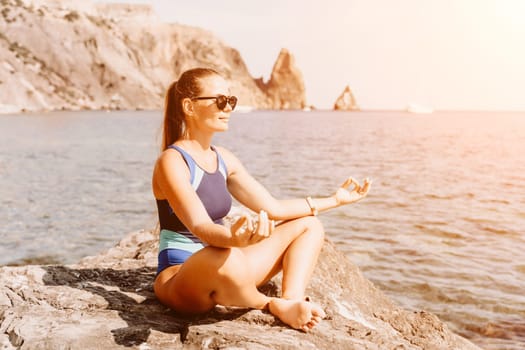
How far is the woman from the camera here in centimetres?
354

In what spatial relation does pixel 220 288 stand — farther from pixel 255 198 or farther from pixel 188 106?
pixel 188 106

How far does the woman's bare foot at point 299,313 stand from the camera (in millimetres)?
3547

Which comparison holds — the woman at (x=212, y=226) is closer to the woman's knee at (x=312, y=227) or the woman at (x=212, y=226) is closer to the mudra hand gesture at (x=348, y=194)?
the woman's knee at (x=312, y=227)

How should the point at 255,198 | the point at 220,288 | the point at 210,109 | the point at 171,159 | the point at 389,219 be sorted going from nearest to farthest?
the point at 220,288
the point at 171,159
the point at 210,109
the point at 255,198
the point at 389,219

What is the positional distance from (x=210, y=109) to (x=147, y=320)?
5.39 ft

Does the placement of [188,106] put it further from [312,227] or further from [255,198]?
[312,227]

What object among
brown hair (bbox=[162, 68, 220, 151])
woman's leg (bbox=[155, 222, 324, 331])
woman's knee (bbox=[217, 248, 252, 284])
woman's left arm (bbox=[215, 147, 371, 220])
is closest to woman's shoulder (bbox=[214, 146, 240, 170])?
woman's left arm (bbox=[215, 147, 371, 220])

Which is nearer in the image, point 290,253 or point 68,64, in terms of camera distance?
point 290,253

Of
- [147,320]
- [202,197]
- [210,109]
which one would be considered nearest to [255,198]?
[202,197]

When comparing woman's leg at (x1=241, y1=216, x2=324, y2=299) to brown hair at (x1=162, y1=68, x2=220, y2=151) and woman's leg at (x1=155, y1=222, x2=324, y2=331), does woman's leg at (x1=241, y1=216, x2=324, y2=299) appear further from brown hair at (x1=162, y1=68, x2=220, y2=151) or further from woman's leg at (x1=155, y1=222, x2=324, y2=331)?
brown hair at (x1=162, y1=68, x2=220, y2=151)

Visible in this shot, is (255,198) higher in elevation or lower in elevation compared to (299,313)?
higher

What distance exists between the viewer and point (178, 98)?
409 cm

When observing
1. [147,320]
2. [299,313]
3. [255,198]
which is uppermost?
[255,198]

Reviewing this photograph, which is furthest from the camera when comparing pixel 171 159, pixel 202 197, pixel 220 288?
pixel 202 197
